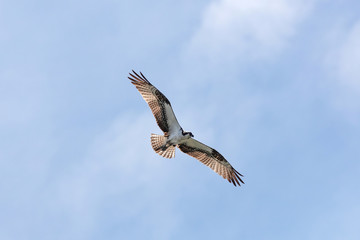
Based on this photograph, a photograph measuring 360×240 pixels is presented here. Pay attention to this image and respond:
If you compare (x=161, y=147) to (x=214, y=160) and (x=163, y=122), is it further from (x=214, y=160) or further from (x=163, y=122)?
(x=214, y=160)

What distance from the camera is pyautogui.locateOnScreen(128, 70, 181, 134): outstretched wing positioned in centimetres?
2317

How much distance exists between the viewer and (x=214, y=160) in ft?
82.1

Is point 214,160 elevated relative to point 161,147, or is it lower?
elevated

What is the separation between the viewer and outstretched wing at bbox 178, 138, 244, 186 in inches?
970

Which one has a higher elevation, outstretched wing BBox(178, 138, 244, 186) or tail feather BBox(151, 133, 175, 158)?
outstretched wing BBox(178, 138, 244, 186)

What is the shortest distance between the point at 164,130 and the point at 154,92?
1.59 meters

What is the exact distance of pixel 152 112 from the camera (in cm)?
2347

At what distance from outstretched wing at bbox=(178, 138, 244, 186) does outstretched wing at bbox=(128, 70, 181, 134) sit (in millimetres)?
1452

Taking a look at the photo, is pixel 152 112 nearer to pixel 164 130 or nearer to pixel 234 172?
pixel 164 130

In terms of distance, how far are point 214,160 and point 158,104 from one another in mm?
3726

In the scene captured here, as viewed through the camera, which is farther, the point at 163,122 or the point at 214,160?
the point at 214,160

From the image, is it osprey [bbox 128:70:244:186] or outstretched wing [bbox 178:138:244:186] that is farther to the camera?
outstretched wing [bbox 178:138:244:186]

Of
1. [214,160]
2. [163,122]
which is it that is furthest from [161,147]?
[214,160]

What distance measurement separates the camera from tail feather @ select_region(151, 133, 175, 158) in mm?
23531
